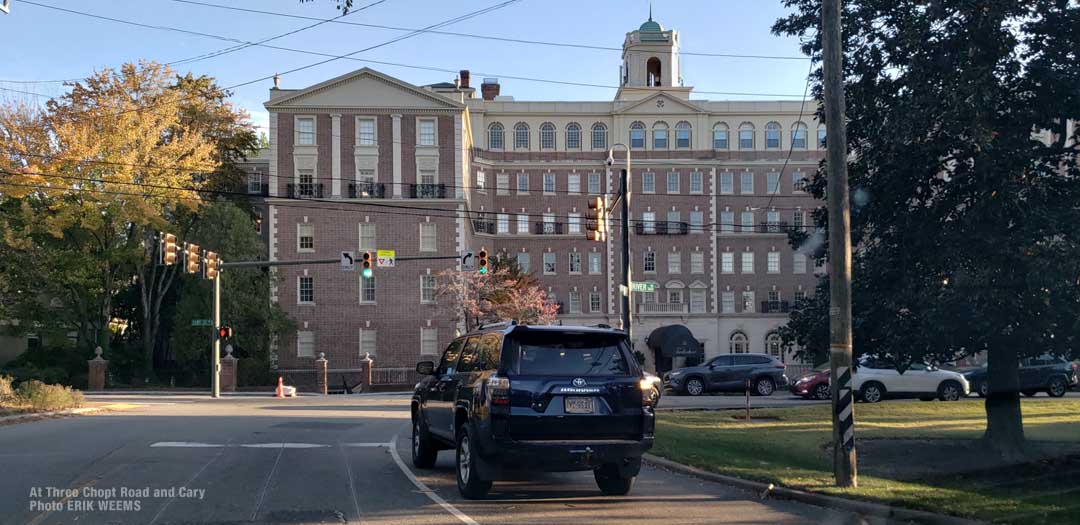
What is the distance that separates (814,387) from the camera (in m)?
32.2

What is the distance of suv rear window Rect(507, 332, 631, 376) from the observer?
10.6m

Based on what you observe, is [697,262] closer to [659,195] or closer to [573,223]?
[659,195]

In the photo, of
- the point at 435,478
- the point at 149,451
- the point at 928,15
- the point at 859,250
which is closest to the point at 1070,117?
the point at 928,15

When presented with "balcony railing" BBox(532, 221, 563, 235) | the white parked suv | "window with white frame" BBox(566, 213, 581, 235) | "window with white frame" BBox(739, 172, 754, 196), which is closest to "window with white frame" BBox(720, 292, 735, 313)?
"window with white frame" BBox(739, 172, 754, 196)

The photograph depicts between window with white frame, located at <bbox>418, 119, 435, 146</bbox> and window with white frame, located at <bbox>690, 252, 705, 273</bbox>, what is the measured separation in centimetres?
2098

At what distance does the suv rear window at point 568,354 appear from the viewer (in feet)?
34.9

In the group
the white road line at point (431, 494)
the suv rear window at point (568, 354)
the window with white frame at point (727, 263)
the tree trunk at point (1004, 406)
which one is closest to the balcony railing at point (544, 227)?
the window with white frame at point (727, 263)

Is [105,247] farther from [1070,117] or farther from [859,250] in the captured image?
[1070,117]

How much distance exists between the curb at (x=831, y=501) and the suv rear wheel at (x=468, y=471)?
3.49 m

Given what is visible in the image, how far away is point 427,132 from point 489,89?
1471 centimetres

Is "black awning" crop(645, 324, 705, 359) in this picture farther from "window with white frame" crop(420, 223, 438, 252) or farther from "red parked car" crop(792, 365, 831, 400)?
"red parked car" crop(792, 365, 831, 400)

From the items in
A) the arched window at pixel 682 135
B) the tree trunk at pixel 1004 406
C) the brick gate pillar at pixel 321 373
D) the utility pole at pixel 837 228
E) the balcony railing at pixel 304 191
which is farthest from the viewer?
the arched window at pixel 682 135

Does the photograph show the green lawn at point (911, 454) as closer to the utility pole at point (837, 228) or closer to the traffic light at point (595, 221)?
the utility pole at point (837, 228)

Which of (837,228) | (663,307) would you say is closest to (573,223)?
(663,307)
